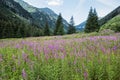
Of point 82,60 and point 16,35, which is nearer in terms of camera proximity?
point 82,60

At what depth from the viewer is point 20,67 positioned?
4.99m

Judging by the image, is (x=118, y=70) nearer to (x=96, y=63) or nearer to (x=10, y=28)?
(x=96, y=63)

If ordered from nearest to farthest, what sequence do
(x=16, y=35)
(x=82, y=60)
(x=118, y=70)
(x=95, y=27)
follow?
(x=118, y=70) → (x=82, y=60) → (x=95, y=27) → (x=16, y=35)

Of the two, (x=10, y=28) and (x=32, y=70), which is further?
(x=10, y=28)

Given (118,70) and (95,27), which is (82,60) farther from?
(95,27)

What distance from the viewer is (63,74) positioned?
4.32 metres

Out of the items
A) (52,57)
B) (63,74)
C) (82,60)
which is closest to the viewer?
(63,74)

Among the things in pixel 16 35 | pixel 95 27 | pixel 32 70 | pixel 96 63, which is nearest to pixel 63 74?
pixel 32 70

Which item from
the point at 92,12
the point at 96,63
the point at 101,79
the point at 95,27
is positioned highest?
the point at 92,12

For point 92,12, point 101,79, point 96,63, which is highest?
point 92,12

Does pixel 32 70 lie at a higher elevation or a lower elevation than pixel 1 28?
lower

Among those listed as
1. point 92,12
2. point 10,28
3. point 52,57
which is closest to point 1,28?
point 10,28

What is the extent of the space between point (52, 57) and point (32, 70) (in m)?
1.60

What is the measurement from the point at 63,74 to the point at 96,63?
1.02 m
